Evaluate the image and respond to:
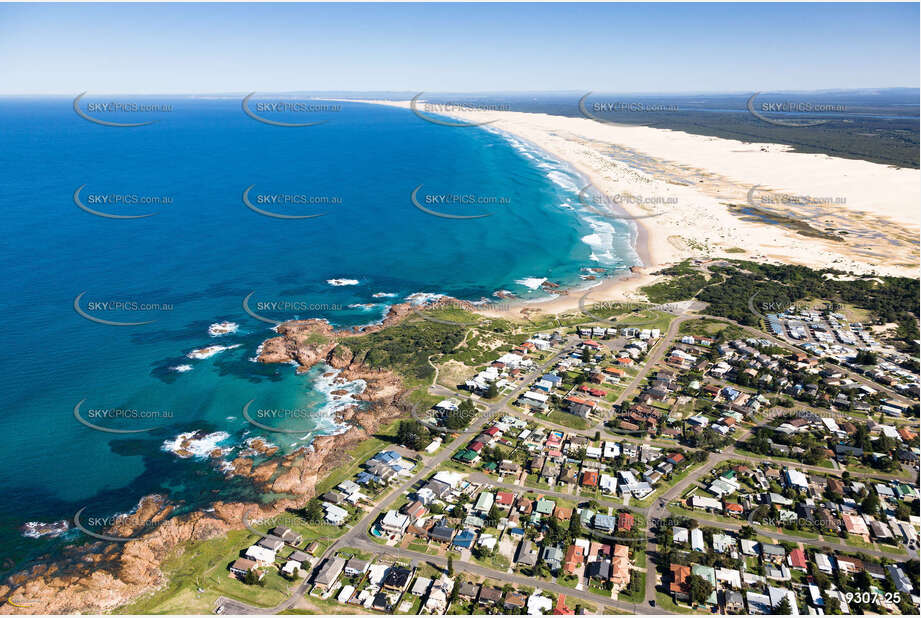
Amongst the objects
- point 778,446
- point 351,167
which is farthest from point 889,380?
point 351,167

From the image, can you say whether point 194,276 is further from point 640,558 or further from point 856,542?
point 856,542

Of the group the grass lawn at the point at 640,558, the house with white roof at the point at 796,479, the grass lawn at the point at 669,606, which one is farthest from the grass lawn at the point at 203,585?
the house with white roof at the point at 796,479

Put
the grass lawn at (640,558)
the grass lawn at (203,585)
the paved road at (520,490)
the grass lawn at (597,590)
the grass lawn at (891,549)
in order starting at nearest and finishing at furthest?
the grass lawn at (203,585) < the paved road at (520,490) < the grass lawn at (597,590) < the grass lawn at (640,558) < the grass lawn at (891,549)

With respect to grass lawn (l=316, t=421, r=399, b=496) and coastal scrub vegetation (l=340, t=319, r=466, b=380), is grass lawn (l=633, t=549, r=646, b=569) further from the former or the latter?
coastal scrub vegetation (l=340, t=319, r=466, b=380)

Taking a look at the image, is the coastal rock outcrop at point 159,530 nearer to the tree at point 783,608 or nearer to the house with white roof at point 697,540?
the house with white roof at point 697,540

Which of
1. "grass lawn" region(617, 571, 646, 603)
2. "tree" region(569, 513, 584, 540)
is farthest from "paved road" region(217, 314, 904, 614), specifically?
"tree" region(569, 513, 584, 540)

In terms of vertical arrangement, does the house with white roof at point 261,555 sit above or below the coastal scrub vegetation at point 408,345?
below

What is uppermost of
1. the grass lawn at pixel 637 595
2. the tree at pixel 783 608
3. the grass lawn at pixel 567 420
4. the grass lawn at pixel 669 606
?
the grass lawn at pixel 567 420
